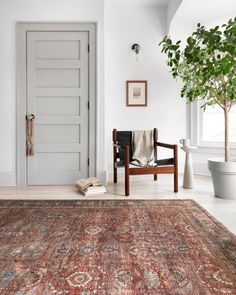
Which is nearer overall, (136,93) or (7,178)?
(7,178)

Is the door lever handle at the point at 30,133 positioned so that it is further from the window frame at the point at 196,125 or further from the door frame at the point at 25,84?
the window frame at the point at 196,125

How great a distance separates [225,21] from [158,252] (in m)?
3.65

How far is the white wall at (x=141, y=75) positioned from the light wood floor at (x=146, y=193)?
93 centimetres

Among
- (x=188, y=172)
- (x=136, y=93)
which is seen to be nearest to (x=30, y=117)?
(x=136, y=93)

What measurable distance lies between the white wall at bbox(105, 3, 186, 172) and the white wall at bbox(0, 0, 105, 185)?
0.75 metres

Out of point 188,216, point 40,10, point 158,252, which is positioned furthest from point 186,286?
point 40,10

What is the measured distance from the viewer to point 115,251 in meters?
1.89

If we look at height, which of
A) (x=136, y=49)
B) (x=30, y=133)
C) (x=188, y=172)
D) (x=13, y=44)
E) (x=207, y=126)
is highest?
(x=136, y=49)

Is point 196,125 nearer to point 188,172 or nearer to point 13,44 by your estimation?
point 188,172

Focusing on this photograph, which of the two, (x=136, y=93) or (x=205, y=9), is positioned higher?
(x=205, y=9)

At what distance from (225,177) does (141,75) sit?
2.23 metres

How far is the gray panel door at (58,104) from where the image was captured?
400 cm

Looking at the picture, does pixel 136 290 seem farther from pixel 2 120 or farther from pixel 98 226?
pixel 2 120

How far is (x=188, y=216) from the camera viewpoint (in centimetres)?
263
